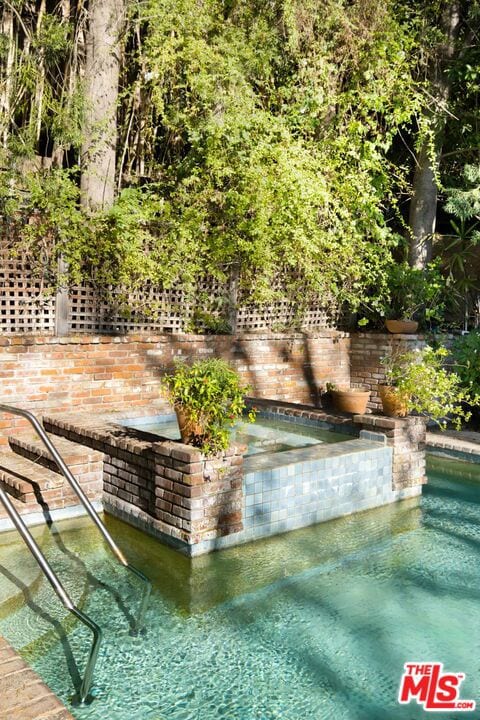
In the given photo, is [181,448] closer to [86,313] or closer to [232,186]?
[86,313]

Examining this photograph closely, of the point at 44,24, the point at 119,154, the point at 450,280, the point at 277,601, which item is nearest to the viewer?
the point at 277,601

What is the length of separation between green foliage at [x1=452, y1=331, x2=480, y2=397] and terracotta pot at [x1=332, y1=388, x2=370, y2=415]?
1262mm

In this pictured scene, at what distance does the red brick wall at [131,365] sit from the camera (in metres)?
5.96

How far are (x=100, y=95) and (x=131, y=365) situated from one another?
3281mm

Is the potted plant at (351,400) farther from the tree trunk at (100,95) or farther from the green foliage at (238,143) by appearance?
the tree trunk at (100,95)

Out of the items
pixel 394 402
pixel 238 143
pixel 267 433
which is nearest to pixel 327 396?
pixel 267 433

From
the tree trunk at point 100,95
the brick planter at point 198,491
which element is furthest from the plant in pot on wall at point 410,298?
the brick planter at point 198,491

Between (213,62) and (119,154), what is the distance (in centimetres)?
176

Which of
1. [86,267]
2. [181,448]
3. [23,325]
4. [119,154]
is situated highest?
[119,154]

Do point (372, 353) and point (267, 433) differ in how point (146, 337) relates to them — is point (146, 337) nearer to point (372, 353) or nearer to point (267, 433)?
point (267, 433)

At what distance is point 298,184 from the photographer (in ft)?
25.7

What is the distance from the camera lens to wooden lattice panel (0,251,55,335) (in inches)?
239

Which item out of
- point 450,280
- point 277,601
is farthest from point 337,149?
point 277,601

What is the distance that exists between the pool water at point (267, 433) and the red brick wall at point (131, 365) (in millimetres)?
549
